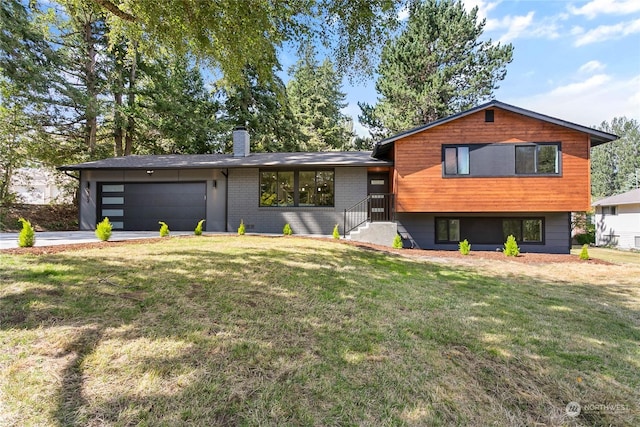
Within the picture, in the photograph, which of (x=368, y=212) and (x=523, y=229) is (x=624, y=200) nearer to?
(x=523, y=229)

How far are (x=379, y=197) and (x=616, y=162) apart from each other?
56.4 metres

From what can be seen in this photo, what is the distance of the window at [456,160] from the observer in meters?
10.6

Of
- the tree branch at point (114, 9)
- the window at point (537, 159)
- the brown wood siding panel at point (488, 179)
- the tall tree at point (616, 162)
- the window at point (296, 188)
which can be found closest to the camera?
the tree branch at point (114, 9)

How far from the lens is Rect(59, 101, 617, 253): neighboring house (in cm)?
1025

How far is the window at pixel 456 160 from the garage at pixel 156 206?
9.53 meters

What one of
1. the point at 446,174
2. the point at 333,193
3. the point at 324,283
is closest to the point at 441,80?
the point at 446,174

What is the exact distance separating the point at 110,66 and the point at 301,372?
68.4 feet

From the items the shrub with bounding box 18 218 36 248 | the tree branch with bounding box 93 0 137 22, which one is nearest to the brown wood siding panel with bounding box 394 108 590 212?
the tree branch with bounding box 93 0 137 22

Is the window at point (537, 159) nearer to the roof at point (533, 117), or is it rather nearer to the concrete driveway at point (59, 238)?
the roof at point (533, 117)

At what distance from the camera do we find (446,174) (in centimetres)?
1066

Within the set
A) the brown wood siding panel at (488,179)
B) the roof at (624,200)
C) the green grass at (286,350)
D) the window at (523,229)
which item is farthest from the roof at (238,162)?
the roof at (624,200)

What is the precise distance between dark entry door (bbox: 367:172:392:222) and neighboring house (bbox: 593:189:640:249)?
19322 millimetres

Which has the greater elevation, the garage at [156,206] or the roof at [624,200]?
the roof at [624,200]

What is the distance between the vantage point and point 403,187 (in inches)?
425
